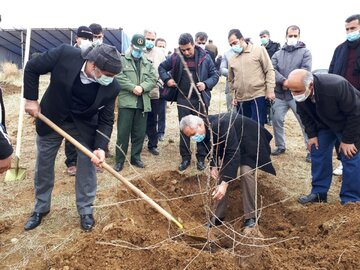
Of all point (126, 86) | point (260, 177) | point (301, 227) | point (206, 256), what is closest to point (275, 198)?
point (260, 177)

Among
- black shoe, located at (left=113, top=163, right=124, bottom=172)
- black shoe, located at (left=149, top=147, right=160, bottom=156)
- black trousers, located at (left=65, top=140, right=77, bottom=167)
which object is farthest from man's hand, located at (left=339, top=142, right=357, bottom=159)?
black trousers, located at (left=65, top=140, right=77, bottom=167)

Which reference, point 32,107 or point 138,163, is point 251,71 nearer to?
point 138,163

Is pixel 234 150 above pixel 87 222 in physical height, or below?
above

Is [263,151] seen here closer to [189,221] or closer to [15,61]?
[189,221]

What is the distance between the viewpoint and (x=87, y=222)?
3.60m

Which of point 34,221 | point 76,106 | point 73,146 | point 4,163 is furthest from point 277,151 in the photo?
point 4,163

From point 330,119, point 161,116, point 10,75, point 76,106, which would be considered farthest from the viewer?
point 10,75

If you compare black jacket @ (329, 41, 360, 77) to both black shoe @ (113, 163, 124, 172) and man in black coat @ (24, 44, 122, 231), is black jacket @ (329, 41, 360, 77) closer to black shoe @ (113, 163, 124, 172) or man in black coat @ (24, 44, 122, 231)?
man in black coat @ (24, 44, 122, 231)

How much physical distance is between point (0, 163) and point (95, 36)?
3.54 metres

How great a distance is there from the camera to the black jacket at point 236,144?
3.63 meters

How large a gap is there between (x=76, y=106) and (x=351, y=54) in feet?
11.6

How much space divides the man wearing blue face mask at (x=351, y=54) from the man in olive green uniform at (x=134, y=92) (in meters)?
2.58

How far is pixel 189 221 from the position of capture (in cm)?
436

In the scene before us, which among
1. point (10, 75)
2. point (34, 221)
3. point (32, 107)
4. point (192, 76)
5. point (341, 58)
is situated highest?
point (341, 58)
